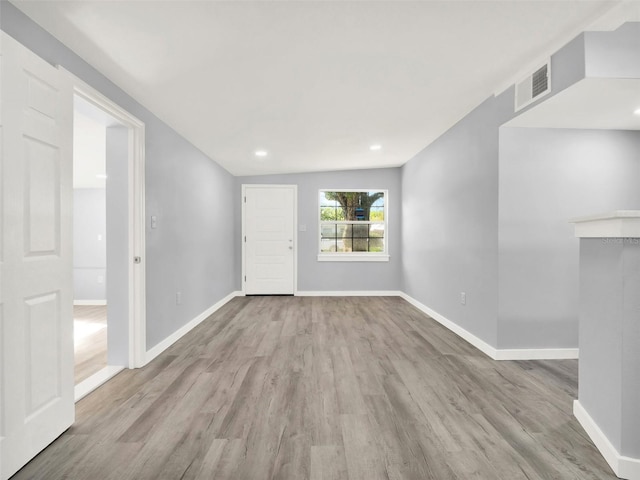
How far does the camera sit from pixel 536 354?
2.94 meters

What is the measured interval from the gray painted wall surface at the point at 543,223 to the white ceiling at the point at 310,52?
0.72 meters

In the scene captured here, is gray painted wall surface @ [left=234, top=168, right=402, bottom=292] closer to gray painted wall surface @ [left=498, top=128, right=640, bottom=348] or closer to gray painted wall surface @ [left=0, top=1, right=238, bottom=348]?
gray painted wall surface @ [left=0, top=1, right=238, bottom=348]

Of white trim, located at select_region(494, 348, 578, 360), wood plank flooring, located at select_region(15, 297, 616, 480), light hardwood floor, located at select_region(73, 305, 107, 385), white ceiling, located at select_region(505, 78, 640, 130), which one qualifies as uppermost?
white ceiling, located at select_region(505, 78, 640, 130)

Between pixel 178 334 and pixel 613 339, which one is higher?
pixel 613 339

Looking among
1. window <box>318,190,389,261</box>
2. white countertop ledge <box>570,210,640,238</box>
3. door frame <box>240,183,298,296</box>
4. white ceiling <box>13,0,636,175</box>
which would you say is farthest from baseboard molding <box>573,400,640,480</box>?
door frame <box>240,183,298,296</box>

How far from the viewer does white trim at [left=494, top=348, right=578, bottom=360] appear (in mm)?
2924

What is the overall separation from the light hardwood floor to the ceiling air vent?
159 inches

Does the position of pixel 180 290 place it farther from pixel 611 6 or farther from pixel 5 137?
pixel 611 6

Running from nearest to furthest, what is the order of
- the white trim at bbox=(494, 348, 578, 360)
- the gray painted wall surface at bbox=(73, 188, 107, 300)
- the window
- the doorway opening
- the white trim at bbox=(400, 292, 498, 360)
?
the doorway opening, the white trim at bbox=(494, 348, 578, 360), the white trim at bbox=(400, 292, 498, 360), the gray painted wall surface at bbox=(73, 188, 107, 300), the window

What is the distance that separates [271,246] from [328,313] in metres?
1.98

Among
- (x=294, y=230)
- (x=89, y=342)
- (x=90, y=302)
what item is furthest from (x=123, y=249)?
(x=90, y=302)

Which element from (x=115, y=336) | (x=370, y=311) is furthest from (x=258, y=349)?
(x=370, y=311)

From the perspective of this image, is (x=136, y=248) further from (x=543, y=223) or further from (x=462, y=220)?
(x=543, y=223)

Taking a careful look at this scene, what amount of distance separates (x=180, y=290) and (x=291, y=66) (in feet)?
8.56
